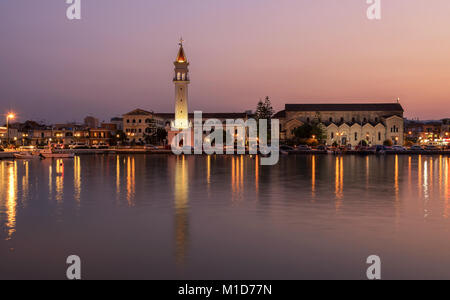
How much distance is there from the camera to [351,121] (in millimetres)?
93750

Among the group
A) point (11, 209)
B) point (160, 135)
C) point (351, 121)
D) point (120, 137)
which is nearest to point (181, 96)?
point (160, 135)

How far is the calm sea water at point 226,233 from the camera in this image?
9203mm

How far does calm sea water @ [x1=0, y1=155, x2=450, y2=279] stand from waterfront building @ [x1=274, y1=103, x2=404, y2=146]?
2717 inches

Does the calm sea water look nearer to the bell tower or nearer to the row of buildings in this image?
the bell tower

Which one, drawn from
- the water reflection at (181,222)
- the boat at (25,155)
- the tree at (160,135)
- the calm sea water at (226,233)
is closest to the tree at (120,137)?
the tree at (160,135)

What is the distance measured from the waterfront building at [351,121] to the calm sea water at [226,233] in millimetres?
69022

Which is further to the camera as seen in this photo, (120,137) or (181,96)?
(120,137)

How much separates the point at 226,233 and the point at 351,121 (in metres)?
86.8

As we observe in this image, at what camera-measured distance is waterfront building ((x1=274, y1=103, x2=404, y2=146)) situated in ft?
293

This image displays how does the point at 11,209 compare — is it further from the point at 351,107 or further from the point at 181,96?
the point at 351,107

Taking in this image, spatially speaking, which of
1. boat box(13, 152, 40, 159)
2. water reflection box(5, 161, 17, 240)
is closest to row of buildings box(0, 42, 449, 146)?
boat box(13, 152, 40, 159)

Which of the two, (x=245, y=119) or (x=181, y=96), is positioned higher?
(x=181, y=96)

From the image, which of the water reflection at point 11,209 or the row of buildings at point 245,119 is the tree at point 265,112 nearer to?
the row of buildings at point 245,119
